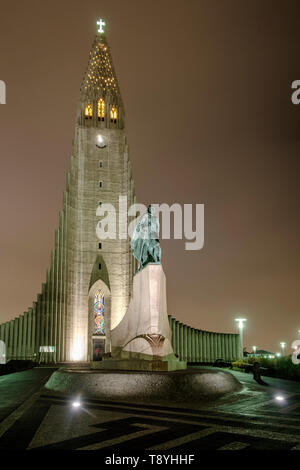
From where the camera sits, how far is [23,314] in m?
35.2

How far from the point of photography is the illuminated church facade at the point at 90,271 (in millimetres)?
35031

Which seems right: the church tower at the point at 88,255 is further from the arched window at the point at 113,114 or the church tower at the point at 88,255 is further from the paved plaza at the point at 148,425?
the paved plaza at the point at 148,425

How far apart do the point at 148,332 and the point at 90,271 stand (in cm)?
2283

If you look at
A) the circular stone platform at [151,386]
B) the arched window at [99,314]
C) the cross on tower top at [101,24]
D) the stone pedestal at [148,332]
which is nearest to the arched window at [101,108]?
the cross on tower top at [101,24]

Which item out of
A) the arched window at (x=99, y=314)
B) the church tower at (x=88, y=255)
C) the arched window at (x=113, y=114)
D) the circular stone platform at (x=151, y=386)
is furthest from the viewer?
A: the arched window at (x=113, y=114)

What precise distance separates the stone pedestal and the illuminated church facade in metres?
19.7

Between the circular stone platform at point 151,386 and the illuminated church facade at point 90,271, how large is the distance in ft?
76.9

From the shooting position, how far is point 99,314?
122ft

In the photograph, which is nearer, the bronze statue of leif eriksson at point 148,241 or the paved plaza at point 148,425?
the paved plaza at point 148,425

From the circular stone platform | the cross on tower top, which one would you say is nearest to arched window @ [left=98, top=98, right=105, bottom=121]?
the cross on tower top

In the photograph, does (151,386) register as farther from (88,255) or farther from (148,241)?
(88,255)

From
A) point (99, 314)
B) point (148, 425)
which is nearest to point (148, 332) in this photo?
point (148, 425)

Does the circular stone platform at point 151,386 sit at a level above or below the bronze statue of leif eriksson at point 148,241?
below

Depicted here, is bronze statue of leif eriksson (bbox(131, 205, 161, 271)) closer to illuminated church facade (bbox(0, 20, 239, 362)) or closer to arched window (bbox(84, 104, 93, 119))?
illuminated church facade (bbox(0, 20, 239, 362))
